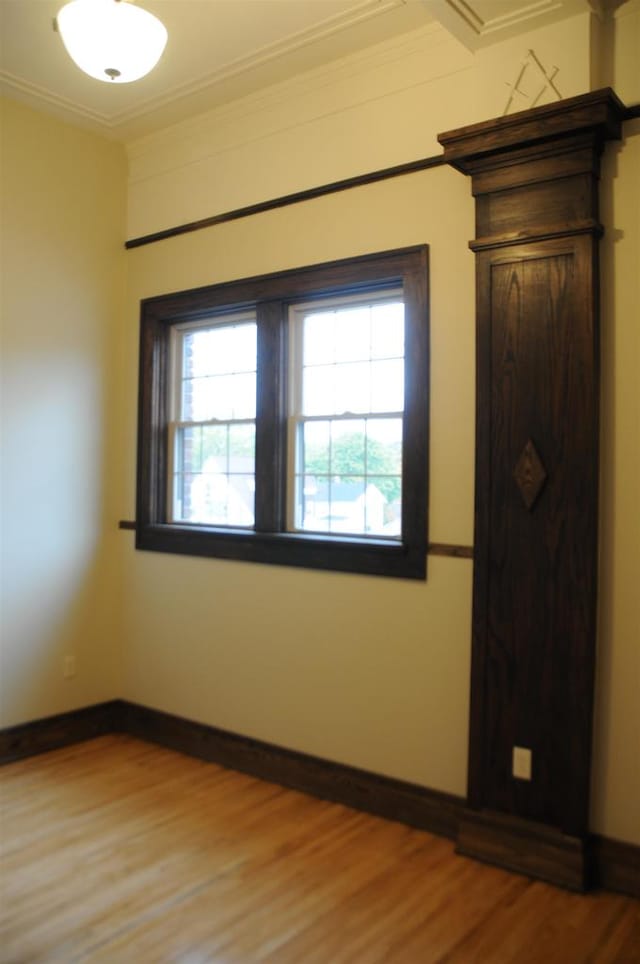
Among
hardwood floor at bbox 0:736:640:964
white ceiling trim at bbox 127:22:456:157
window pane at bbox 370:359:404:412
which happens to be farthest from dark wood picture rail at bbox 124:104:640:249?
hardwood floor at bbox 0:736:640:964

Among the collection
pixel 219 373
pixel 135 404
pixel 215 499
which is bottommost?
pixel 215 499

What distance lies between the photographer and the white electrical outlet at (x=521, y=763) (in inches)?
112

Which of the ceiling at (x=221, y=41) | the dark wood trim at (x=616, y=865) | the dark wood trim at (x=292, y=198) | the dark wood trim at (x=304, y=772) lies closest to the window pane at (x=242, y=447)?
the dark wood trim at (x=292, y=198)

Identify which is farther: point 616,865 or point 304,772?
point 304,772

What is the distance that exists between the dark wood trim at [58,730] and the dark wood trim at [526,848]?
2225 mm

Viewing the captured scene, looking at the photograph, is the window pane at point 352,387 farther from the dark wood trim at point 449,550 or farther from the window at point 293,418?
the dark wood trim at point 449,550

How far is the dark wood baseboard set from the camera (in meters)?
2.72

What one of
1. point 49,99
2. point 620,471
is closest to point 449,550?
point 620,471

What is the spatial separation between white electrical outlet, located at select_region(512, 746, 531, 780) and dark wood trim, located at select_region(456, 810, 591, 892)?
6.4 inches

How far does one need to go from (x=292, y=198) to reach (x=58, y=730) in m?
2.97

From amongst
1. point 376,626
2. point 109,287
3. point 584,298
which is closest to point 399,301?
point 584,298

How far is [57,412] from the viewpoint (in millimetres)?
4172

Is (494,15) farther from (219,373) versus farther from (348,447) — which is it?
(219,373)

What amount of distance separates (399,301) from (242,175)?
1140mm
